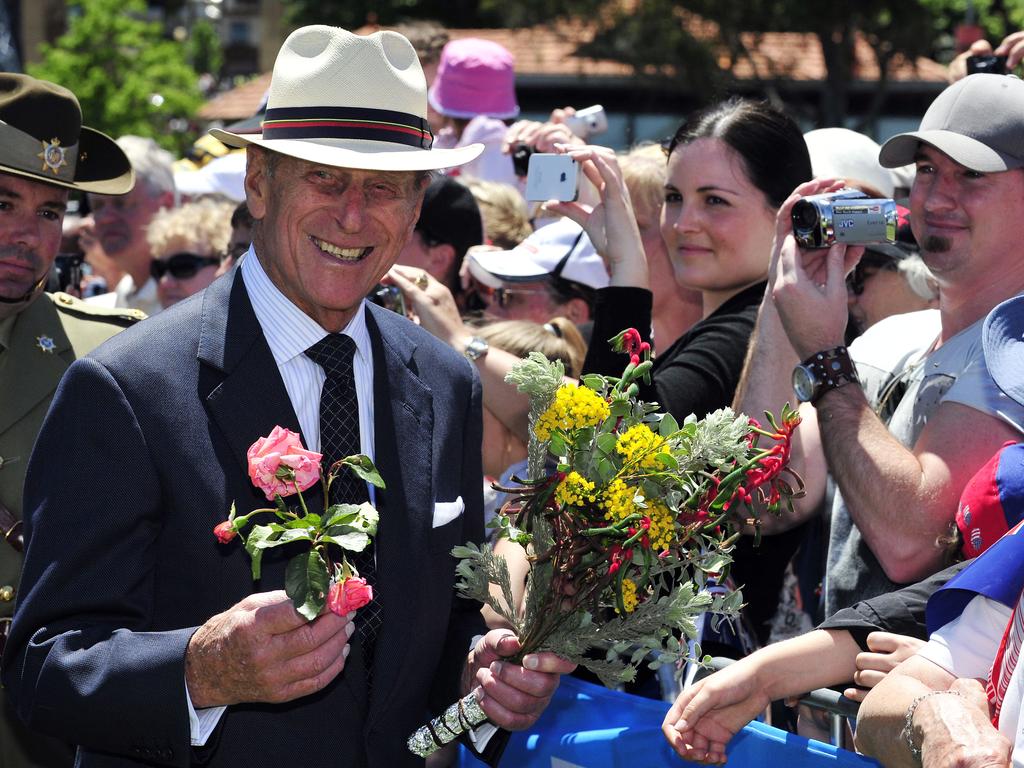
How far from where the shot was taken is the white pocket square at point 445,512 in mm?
2834

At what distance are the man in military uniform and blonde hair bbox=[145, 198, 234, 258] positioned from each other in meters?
2.47

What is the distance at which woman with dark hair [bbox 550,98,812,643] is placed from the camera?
12.2ft

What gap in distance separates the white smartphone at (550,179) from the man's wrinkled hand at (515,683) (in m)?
1.72

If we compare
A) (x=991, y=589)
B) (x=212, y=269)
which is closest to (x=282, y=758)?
(x=991, y=589)

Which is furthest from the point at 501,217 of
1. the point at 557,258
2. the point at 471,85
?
the point at 471,85

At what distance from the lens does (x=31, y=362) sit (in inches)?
150

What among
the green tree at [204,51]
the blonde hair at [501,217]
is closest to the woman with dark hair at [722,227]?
the blonde hair at [501,217]

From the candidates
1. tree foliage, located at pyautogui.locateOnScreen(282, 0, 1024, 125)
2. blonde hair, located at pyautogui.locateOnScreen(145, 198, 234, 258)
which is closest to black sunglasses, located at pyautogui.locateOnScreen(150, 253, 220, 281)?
blonde hair, located at pyautogui.locateOnScreen(145, 198, 234, 258)

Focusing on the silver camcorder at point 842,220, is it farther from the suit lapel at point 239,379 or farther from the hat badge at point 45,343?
the hat badge at point 45,343

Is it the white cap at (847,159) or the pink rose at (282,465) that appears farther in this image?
the white cap at (847,159)

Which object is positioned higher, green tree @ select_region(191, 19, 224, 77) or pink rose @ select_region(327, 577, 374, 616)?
pink rose @ select_region(327, 577, 374, 616)

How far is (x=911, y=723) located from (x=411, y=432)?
47.2 inches

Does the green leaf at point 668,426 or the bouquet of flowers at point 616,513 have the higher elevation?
the green leaf at point 668,426

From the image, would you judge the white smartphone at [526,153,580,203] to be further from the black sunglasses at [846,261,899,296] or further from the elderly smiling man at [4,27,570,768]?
the black sunglasses at [846,261,899,296]
